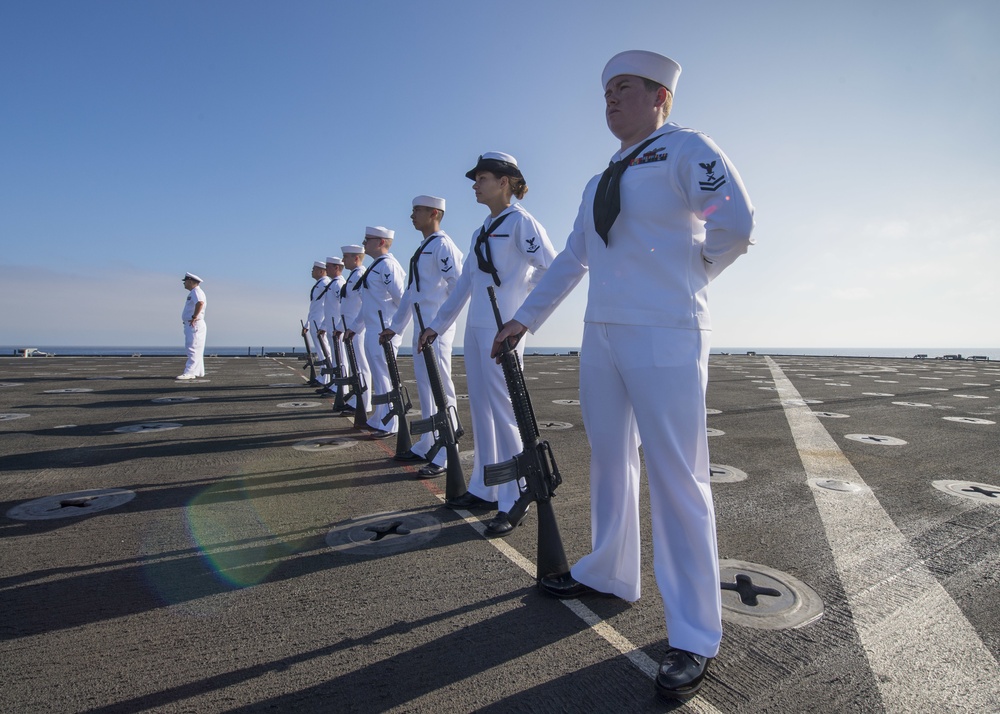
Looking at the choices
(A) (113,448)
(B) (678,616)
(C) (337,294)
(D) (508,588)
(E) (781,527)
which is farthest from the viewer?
(C) (337,294)

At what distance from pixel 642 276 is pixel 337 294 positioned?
1039cm

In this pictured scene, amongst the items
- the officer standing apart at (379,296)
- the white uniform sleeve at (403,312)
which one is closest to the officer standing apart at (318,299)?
the officer standing apart at (379,296)

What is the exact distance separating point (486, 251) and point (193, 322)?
14.3m

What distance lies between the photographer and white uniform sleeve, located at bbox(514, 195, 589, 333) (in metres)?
2.76

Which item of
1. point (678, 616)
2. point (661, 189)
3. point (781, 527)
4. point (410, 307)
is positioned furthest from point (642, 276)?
point (410, 307)

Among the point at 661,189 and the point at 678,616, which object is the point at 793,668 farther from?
the point at 661,189

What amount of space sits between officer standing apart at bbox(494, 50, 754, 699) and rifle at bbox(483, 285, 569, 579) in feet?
1.37

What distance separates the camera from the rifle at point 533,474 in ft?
8.98

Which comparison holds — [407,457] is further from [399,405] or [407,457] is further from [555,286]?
[555,286]

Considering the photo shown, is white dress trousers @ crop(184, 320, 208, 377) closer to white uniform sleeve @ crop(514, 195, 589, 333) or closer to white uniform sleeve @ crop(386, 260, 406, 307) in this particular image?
white uniform sleeve @ crop(386, 260, 406, 307)

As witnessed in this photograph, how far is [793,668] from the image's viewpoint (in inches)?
80.8

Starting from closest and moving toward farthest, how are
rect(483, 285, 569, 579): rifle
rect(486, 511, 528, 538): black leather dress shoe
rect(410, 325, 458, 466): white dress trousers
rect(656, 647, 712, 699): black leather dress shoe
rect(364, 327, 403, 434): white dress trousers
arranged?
1. rect(656, 647, 712, 699): black leather dress shoe
2. rect(483, 285, 569, 579): rifle
3. rect(486, 511, 528, 538): black leather dress shoe
4. rect(410, 325, 458, 466): white dress trousers
5. rect(364, 327, 403, 434): white dress trousers

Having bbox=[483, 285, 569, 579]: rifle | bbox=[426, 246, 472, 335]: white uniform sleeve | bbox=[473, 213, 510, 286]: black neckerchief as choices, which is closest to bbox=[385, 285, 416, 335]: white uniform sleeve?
bbox=[426, 246, 472, 335]: white uniform sleeve

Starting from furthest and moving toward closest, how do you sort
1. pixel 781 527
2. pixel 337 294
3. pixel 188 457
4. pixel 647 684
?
pixel 337 294, pixel 188 457, pixel 781 527, pixel 647 684
